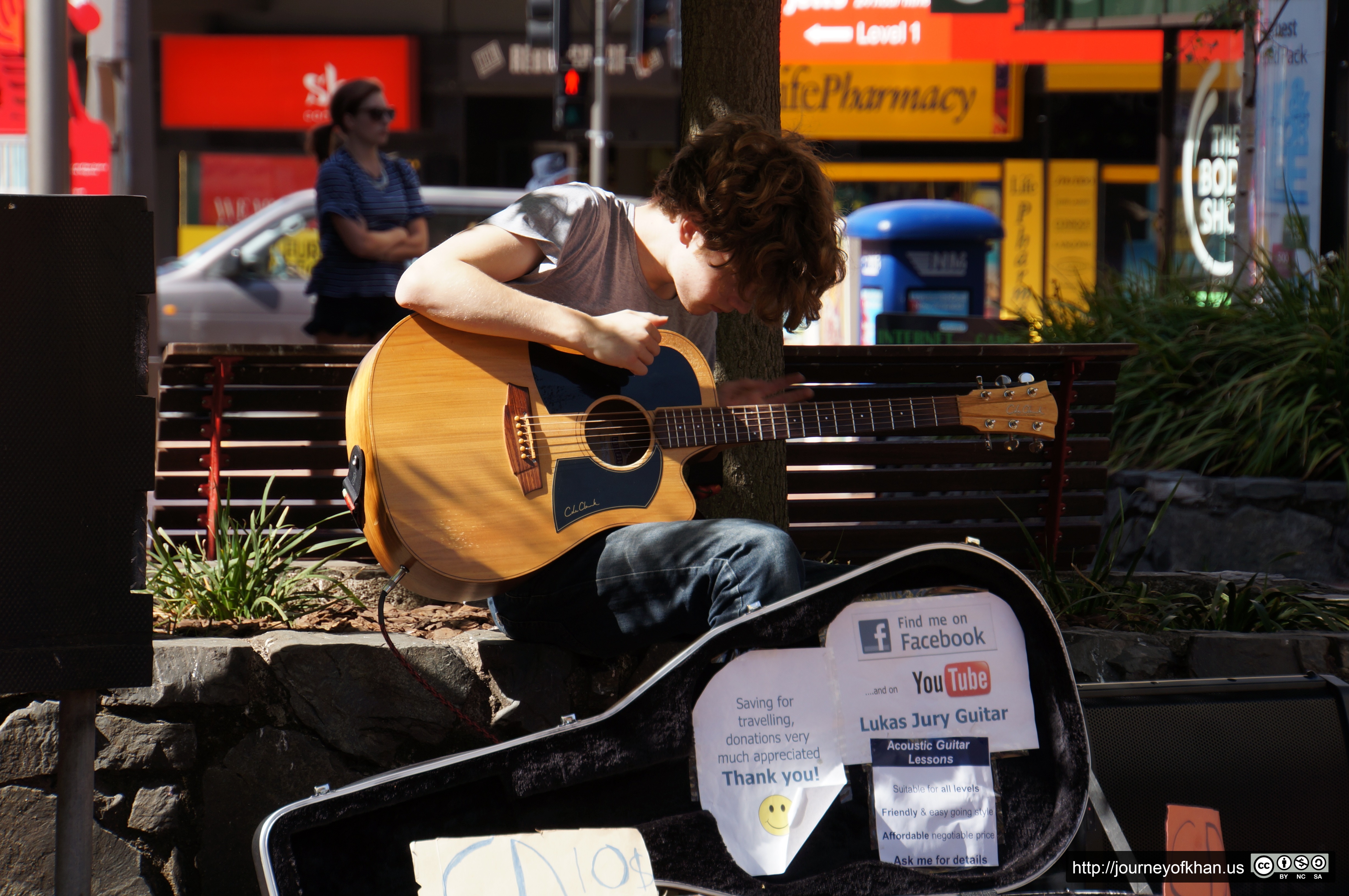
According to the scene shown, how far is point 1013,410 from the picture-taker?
2789 mm

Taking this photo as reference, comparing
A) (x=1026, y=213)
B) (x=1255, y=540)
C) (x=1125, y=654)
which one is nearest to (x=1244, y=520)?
(x=1255, y=540)

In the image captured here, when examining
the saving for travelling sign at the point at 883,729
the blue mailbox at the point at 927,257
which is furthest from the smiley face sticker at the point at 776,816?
the blue mailbox at the point at 927,257

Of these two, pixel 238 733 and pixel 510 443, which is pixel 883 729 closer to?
pixel 510 443

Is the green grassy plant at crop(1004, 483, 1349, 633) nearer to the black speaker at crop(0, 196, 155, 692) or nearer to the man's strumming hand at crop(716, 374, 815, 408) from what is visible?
the man's strumming hand at crop(716, 374, 815, 408)

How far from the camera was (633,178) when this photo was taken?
41.7 ft

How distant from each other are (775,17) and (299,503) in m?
1.78

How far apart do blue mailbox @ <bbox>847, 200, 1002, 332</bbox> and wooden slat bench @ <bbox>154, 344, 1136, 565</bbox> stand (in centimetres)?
391

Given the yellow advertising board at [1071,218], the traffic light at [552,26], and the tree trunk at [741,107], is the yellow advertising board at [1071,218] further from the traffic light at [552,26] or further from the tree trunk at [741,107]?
the tree trunk at [741,107]

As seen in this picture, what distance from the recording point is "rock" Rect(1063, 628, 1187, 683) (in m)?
2.95

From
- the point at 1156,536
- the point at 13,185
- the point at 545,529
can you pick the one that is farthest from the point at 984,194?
the point at 545,529

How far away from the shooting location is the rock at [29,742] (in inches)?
102

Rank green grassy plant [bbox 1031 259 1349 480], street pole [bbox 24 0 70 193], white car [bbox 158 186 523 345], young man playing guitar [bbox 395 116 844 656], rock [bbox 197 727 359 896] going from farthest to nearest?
1. white car [bbox 158 186 523 345]
2. green grassy plant [bbox 1031 259 1349 480]
3. street pole [bbox 24 0 70 193]
4. rock [bbox 197 727 359 896]
5. young man playing guitar [bbox 395 116 844 656]

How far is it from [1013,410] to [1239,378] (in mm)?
2235

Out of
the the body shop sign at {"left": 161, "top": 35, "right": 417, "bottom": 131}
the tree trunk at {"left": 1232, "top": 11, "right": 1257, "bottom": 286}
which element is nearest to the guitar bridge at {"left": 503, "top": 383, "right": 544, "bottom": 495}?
the tree trunk at {"left": 1232, "top": 11, "right": 1257, "bottom": 286}
